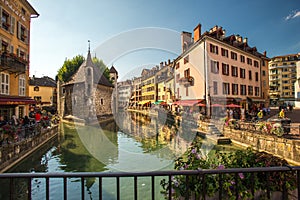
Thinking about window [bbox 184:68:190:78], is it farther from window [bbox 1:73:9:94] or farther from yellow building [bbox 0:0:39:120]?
window [bbox 1:73:9:94]

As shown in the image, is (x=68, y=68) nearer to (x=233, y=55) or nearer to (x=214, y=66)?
(x=214, y=66)

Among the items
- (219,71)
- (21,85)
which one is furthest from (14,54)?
(219,71)

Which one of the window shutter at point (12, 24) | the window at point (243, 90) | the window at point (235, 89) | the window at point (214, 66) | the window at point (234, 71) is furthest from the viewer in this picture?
the window at point (243, 90)

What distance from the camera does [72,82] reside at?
3175 centimetres

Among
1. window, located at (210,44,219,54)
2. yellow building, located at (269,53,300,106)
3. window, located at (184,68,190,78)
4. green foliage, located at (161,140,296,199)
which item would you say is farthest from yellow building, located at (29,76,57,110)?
yellow building, located at (269,53,300,106)

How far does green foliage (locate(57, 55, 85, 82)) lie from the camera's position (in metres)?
37.2

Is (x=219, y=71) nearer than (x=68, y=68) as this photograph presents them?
Yes

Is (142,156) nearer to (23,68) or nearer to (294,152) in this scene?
(294,152)

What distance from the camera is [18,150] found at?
10.3 metres

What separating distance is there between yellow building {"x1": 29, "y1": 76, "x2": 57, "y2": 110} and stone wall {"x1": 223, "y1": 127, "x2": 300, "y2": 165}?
44.0 m

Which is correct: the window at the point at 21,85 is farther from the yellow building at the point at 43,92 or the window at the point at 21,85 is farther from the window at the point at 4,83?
the yellow building at the point at 43,92

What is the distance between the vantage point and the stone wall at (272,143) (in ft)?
31.7

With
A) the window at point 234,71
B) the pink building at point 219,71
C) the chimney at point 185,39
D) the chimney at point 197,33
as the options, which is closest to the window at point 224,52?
the pink building at point 219,71

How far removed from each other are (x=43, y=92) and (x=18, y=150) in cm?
4009
